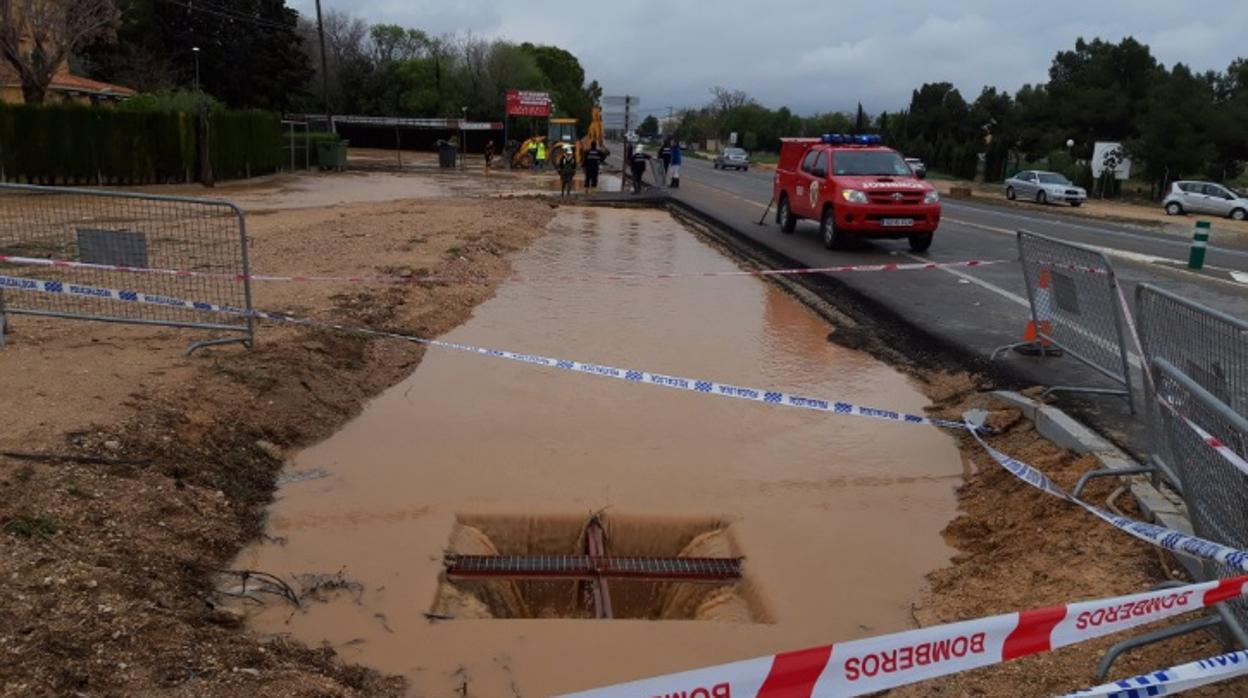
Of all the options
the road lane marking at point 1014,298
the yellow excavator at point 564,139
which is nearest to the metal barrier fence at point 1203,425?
the road lane marking at point 1014,298

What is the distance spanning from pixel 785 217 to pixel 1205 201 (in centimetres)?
2409

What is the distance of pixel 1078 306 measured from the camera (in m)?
7.34

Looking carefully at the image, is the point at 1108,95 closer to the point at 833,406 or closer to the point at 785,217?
the point at 785,217

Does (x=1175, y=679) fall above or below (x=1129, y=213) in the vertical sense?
above

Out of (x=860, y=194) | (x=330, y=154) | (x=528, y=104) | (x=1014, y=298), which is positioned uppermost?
(x=528, y=104)

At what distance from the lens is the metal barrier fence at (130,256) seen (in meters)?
7.60

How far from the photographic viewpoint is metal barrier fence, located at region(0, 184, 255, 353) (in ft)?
24.9

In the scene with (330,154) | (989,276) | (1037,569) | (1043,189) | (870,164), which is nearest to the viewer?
(1037,569)

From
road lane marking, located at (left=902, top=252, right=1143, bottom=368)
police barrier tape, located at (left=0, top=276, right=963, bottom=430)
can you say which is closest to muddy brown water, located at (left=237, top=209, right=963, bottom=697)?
police barrier tape, located at (left=0, top=276, right=963, bottom=430)

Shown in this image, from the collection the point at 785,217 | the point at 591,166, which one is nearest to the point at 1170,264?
the point at 785,217

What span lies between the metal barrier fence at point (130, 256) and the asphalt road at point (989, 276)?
699cm

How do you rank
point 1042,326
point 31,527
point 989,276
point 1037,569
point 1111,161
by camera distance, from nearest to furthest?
point 31,527 < point 1037,569 < point 1042,326 < point 989,276 < point 1111,161

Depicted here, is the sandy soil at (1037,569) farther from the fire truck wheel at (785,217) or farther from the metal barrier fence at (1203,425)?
the fire truck wheel at (785,217)

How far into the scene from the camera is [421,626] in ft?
15.1
